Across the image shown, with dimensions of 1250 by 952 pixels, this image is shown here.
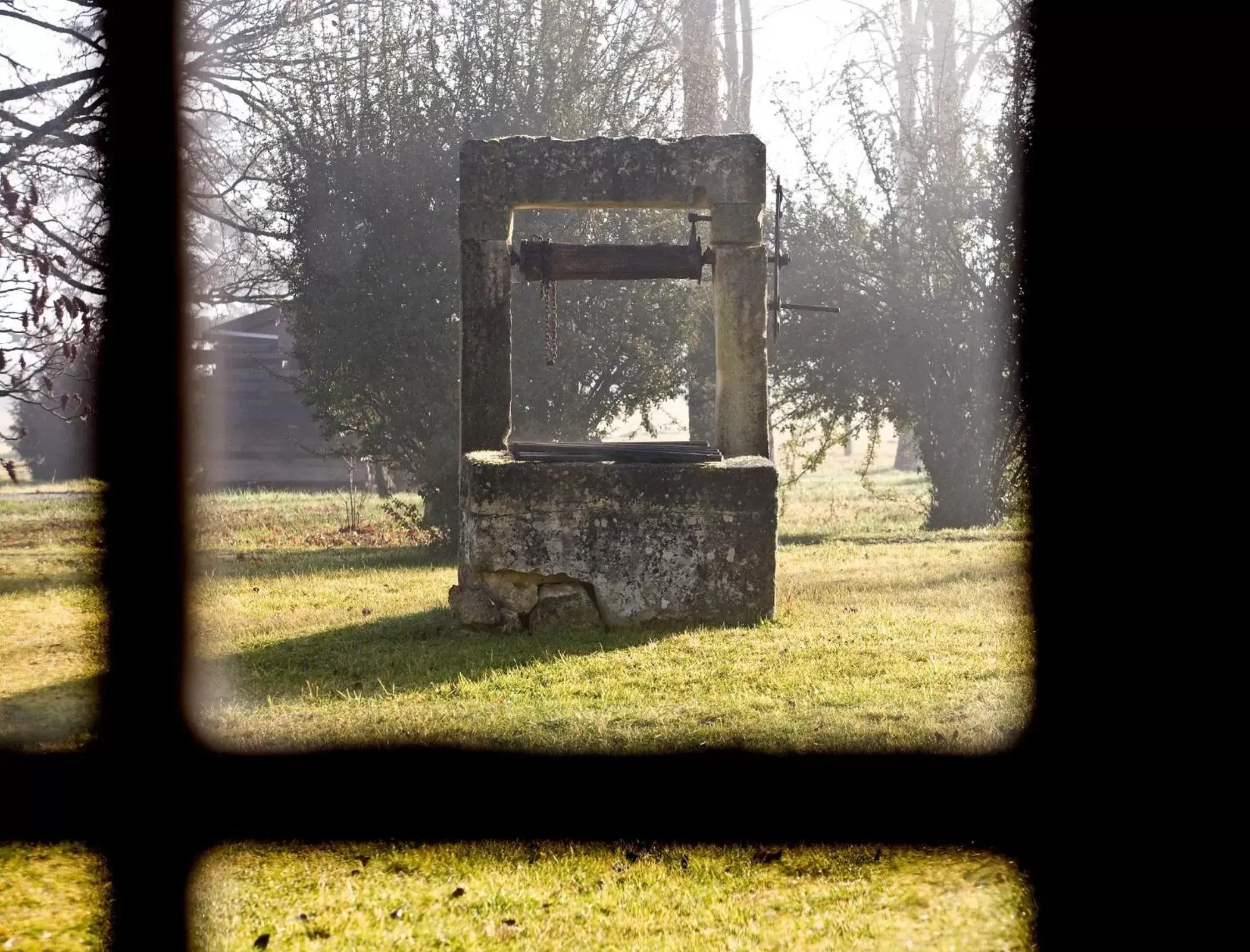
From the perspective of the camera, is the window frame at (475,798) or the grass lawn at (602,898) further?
the window frame at (475,798)

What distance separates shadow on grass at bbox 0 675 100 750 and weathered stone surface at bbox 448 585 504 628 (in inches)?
84.3

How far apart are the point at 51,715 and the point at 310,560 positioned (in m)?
6.81

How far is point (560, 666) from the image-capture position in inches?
286

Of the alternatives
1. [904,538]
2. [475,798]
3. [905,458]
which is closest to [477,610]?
[475,798]

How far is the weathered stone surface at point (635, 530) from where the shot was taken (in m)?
8.13

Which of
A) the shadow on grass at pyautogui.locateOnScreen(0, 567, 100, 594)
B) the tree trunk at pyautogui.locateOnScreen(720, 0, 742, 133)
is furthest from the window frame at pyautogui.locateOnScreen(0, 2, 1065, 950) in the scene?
the tree trunk at pyautogui.locateOnScreen(720, 0, 742, 133)

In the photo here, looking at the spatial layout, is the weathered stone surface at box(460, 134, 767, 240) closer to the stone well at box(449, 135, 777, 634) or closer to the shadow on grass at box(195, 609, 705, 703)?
the stone well at box(449, 135, 777, 634)

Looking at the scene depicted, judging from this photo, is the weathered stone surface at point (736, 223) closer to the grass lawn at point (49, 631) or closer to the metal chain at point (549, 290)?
the metal chain at point (549, 290)

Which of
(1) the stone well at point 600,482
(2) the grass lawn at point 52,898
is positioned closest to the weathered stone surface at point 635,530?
(1) the stone well at point 600,482

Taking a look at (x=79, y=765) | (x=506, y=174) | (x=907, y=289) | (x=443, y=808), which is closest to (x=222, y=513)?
(x=907, y=289)

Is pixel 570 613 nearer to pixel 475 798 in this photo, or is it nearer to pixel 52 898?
pixel 475 798

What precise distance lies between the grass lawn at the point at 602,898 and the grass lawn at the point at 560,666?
1.24 meters

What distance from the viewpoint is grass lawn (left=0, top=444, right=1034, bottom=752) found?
5.91 meters

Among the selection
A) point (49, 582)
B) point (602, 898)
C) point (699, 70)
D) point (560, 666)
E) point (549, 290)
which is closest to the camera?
point (602, 898)
